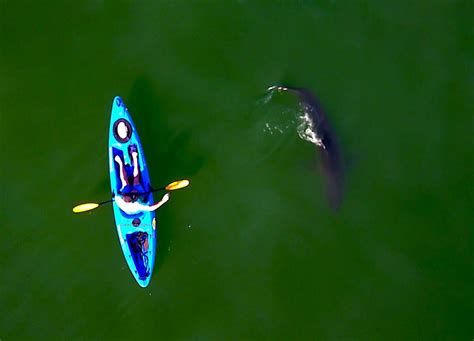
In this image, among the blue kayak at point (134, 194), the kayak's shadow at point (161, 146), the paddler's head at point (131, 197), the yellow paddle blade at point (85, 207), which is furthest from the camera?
the kayak's shadow at point (161, 146)

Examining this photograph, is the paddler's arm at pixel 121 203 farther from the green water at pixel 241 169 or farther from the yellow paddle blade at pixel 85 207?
the green water at pixel 241 169

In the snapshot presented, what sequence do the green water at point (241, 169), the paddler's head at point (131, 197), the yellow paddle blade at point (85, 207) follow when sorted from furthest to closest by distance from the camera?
the green water at point (241, 169) < the yellow paddle blade at point (85, 207) < the paddler's head at point (131, 197)

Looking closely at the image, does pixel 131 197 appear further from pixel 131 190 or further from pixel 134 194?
pixel 131 190

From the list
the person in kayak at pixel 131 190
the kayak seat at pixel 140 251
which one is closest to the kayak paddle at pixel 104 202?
the person in kayak at pixel 131 190

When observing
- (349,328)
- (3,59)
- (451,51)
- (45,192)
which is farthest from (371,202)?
(3,59)

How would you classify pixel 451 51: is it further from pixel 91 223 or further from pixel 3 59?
pixel 3 59

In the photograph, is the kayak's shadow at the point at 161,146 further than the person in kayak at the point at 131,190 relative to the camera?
Yes

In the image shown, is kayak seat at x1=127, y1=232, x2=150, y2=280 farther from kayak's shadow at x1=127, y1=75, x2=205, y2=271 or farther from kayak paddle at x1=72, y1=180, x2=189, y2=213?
kayak paddle at x1=72, y1=180, x2=189, y2=213

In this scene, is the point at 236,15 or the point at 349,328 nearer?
the point at 349,328
